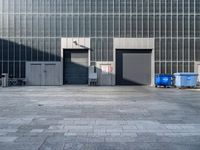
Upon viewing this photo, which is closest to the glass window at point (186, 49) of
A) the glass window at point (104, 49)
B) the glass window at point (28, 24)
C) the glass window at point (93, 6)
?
the glass window at point (104, 49)

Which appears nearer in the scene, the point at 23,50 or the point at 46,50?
the point at 23,50

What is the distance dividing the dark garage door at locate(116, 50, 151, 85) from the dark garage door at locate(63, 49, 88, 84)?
419 cm

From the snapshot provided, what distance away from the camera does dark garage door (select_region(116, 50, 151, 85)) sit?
38.4 meters

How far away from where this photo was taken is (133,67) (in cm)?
3850

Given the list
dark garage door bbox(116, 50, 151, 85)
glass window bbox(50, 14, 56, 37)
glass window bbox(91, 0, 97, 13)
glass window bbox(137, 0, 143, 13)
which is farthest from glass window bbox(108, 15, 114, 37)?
glass window bbox(50, 14, 56, 37)

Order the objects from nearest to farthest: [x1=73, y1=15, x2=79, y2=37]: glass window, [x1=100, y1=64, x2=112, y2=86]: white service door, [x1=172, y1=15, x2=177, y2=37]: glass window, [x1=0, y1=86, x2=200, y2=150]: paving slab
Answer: [x1=0, y1=86, x2=200, y2=150]: paving slab → [x1=100, y1=64, x2=112, y2=86]: white service door → [x1=73, y1=15, x2=79, y2=37]: glass window → [x1=172, y1=15, x2=177, y2=37]: glass window

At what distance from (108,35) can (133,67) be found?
5.09m

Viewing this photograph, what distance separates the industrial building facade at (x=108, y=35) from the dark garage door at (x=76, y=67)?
1.23ft

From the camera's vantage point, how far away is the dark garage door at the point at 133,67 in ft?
126

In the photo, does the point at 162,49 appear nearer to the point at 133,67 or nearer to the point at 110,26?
the point at 133,67

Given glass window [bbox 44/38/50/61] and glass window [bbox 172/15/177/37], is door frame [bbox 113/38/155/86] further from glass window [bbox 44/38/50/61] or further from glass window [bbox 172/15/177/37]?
glass window [bbox 44/38/50/61]

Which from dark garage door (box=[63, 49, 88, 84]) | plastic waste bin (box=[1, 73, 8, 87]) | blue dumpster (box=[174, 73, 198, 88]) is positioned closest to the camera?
blue dumpster (box=[174, 73, 198, 88])

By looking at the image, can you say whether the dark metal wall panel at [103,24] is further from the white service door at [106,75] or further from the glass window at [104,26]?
the white service door at [106,75]

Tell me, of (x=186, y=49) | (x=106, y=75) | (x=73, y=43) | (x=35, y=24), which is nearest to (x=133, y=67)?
(x=106, y=75)
